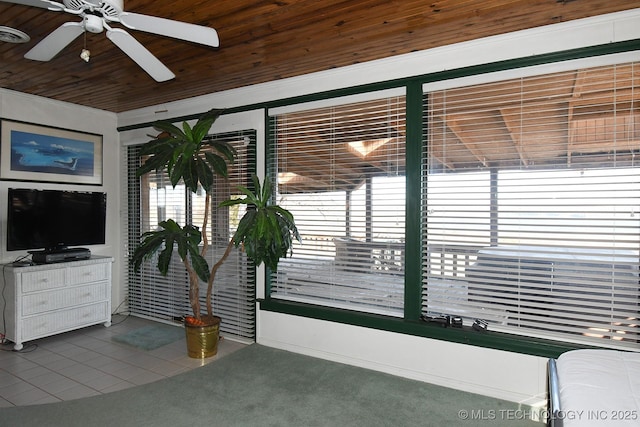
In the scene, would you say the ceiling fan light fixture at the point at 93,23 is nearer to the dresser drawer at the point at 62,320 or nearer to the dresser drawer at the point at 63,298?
the dresser drawer at the point at 63,298

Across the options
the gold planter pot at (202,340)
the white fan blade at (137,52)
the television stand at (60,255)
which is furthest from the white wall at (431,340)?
the television stand at (60,255)

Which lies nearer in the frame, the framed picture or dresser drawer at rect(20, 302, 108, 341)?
dresser drawer at rect(20, 302, 108, 341)

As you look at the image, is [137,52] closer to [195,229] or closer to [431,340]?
[195,229]

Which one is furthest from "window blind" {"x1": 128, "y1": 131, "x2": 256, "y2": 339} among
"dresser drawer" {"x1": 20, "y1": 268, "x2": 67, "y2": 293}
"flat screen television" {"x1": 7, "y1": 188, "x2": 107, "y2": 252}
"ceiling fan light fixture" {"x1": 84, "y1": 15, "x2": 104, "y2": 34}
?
"ceiling fan light fixture" {"x1": 84, "y1": 15, "x2": 104, "y2": 34}

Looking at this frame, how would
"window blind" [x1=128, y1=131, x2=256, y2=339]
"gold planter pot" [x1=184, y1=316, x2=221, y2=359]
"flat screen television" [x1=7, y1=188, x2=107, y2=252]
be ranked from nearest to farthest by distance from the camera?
1. "gold planter pot" [x1=184, y1=316, x2=221, y2=359]
2. "flat screen television" [x1=7, y1=188, x2=107, y2=252]
3. "window blind" [x1=128, y1=131, x2=256, y2=339]

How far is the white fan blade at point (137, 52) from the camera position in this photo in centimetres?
199

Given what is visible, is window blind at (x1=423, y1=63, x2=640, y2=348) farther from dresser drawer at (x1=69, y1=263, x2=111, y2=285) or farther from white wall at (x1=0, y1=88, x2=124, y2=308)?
white wall at (x1=0, y1=88, x2=124, y2=308)

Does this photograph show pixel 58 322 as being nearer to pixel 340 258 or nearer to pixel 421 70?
pixel 340 258

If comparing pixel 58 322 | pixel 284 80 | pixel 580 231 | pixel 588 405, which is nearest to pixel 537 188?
pixel 580 231

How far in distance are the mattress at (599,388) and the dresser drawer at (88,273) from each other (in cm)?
435

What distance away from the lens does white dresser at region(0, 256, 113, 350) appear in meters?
3.74

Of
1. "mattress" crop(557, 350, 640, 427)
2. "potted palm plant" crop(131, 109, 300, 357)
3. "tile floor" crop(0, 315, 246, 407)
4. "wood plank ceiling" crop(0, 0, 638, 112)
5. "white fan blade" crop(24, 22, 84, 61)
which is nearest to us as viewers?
"mattress" crop(557, 350, 640, 427)

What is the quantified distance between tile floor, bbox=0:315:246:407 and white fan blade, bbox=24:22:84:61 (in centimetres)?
233

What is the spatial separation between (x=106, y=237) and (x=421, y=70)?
4168 mm
